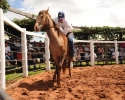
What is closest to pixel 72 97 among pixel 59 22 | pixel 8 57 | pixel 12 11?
pixel 59 22

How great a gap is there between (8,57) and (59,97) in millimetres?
5513

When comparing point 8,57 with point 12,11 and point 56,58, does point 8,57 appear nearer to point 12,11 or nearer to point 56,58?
point 56,58

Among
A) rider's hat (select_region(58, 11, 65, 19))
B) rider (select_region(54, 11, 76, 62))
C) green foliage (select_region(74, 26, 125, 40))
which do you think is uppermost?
green foliage (select_region(74, 26, 125, 40))

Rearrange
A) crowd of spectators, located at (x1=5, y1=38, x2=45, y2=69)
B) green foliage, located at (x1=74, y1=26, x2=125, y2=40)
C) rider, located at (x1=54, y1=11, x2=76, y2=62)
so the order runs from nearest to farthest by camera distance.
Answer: rider, located at (x1=54, y1=11, x2=76, y2=62) → crowd of spectators, located at (x1=5, y1=38, x2=45, y2=69) → green foliage, located at (x1=74, y1=26, x2=125, y2=40)

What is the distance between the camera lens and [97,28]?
24547 mm

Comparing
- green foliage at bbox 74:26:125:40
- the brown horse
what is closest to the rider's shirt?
the brown horse

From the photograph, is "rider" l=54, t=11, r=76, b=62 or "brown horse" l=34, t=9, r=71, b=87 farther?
"rider" l=54, t=11, r=76, b=62

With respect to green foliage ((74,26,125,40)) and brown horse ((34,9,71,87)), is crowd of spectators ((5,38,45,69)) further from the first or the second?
green foliage ((74,26,125,40))

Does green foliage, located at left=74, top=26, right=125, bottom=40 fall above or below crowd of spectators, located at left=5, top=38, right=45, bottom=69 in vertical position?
above

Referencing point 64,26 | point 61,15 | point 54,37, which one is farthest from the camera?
point 64,26

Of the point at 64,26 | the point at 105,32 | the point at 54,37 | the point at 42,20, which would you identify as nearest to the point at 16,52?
the point at 64,26

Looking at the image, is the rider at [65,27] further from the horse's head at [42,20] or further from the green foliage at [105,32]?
the green foliage at [105,32]

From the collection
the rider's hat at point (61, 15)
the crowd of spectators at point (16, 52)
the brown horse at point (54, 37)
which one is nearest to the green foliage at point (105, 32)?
the crowd of spectators at point (16, 52)

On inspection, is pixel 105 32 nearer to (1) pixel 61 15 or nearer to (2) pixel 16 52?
(2) pixel 16 52
